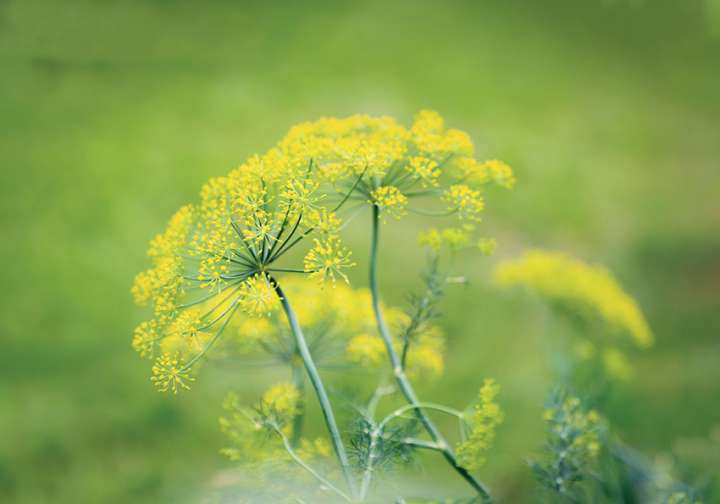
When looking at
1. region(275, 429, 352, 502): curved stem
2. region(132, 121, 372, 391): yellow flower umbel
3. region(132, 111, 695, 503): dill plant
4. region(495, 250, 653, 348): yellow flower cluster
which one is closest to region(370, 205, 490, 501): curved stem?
region(132, 111, 695, 503): dill plant

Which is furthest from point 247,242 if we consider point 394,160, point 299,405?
point 299,405

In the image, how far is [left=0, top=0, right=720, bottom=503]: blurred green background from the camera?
3293mm

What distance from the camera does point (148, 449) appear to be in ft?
10.5

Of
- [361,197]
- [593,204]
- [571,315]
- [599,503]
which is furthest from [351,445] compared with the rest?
[593,204]

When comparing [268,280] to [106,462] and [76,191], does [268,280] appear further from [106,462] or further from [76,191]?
[76,191]

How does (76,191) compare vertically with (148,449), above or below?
above

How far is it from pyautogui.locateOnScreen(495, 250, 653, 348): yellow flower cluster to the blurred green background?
2.13ft

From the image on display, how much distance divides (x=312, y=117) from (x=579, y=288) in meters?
2.83

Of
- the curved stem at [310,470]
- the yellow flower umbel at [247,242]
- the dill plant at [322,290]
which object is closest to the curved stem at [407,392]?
the dill plant at [322,290]

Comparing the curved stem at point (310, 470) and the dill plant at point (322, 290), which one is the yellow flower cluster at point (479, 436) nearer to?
the dill plant at point (322, 290)

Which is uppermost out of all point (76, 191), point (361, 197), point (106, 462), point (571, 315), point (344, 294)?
point (76, 191)

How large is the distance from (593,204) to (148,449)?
3.10 m

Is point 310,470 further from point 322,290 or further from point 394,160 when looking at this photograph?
point 394,160

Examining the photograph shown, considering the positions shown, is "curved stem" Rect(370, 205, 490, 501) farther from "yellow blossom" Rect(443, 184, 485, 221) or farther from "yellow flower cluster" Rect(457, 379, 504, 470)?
"yellow blossom" Rect(443, 184, 485, 221)
